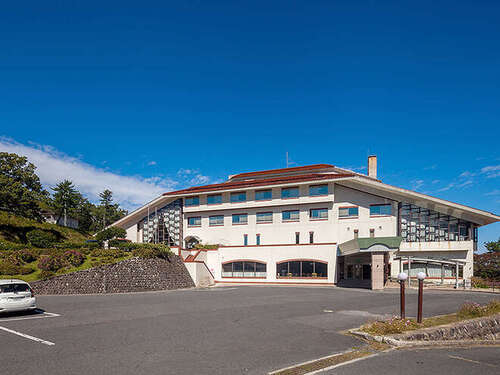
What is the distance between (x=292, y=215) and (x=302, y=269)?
6.19 m

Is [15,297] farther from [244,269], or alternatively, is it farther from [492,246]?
[492,246]

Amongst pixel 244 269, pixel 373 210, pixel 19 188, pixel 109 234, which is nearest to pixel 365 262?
pixel 373 210

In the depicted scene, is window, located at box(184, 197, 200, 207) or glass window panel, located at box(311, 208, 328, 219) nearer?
glass window panel, located at box(311, 208, 328, 219)

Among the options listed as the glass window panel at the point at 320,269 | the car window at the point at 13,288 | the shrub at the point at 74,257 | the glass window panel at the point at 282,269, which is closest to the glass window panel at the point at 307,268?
the glass window panel at the point at 320,269

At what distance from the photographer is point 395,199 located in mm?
38688

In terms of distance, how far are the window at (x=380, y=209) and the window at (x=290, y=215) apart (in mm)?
7920

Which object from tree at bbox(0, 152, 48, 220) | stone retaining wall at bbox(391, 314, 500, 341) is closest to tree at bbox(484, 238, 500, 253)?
stone retaining wall at bbox(391, 314, 500, 341)

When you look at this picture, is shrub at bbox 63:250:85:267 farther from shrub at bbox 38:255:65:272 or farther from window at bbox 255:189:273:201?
window at bbox 255:189:273:201

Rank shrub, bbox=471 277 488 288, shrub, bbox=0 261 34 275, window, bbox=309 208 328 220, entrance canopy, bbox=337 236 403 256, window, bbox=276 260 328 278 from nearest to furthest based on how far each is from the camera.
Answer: shrub, bbox=0 261 34 275, entrance canopy, bbox=337 236 403 256, shrub, bbox=471 277 488 288, window, bbox=276 260 328 278, window, bbox=309 208 328 220

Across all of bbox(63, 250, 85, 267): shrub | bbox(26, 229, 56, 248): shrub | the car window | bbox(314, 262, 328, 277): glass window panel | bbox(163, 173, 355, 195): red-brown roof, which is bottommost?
bbox(314, 262, 328, 277): glass window panel

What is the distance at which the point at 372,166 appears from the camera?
50.0 meters

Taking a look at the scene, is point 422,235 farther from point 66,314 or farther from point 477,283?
point 66,314

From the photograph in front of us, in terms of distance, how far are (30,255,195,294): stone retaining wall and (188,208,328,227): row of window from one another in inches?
407

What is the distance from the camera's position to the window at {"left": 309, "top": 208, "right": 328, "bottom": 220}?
41656mm
